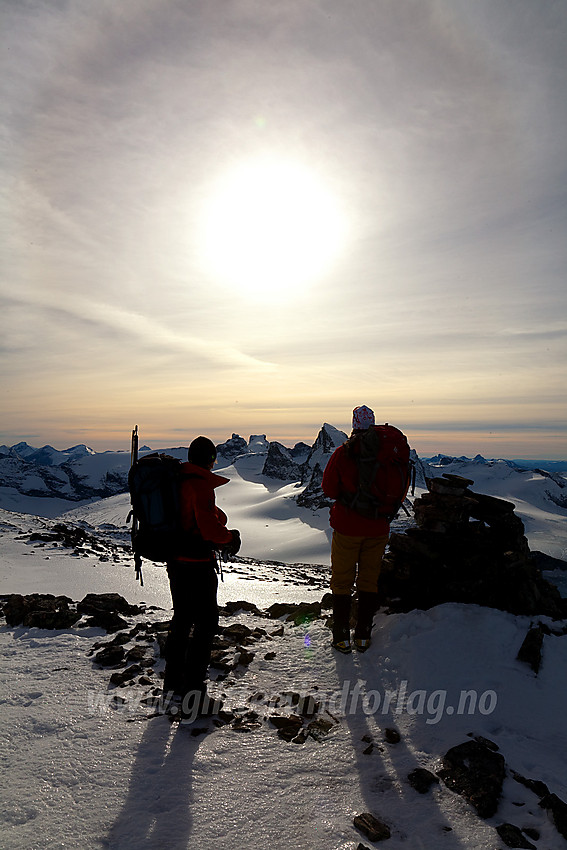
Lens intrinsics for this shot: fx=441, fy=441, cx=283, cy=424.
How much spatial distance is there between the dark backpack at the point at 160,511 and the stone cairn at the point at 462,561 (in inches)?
159

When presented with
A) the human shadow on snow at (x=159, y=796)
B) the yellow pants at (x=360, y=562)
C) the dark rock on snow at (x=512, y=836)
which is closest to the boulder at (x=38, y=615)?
the human shadow on snow at (x=159, y=796)

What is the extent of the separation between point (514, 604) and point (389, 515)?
2.62 m

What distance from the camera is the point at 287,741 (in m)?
4.63

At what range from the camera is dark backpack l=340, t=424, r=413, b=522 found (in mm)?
6340

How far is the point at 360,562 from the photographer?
6648mm

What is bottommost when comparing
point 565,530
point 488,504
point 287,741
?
point 565,530

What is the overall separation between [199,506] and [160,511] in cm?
43

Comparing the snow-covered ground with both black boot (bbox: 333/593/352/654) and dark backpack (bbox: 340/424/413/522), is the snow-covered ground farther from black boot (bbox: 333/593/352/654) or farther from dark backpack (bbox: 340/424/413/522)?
dark backpack (bbox: 340/424/413/522)

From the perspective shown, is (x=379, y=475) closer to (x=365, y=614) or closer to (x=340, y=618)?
(x=365, y=614)

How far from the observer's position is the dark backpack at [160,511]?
496 centimetres

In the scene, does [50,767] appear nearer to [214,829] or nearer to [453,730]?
[214,829]

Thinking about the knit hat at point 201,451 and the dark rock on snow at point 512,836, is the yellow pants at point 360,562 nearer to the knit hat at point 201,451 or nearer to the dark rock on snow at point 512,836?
the knit hat at point 201,451

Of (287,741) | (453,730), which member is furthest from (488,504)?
(287,741)

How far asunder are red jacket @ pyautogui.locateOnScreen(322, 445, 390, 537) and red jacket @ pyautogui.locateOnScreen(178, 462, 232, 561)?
196 cm
